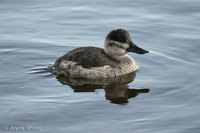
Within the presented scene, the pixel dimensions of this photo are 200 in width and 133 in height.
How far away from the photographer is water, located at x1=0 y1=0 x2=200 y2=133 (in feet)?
29.5

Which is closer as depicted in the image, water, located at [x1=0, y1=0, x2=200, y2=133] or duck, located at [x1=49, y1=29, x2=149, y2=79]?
water, located at [x1=0, y1=0, x2=200, y2=133]

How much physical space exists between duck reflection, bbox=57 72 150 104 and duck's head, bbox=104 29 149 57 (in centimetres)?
63

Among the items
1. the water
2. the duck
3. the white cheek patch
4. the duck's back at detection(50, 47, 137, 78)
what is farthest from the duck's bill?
the duck's back at detection(50, 47, 137, 78)

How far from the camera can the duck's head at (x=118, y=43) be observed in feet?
38.9

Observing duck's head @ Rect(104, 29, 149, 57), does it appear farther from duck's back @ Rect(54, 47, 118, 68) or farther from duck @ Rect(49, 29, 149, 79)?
Answer: duck's back @ Rect(54, 47, 118, 68)

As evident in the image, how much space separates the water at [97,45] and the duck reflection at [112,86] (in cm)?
10

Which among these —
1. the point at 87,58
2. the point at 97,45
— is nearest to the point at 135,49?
the point at 87,58

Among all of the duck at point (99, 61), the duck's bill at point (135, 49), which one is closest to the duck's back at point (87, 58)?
the duck at point (99, 61)

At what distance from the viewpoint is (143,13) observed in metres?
15.6

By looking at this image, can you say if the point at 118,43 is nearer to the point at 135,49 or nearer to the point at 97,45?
the point at 135,49

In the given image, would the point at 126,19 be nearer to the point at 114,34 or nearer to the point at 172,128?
the point at 114,34

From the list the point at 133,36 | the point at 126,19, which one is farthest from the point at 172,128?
the point at 126,19

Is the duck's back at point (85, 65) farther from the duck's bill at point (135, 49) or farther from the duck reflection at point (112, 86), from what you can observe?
the duck's bill at point (135, 49)

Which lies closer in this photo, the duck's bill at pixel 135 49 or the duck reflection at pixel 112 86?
the duck reflection at pixel 112 86
